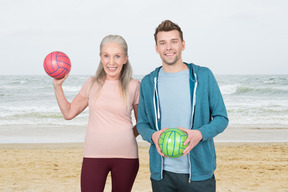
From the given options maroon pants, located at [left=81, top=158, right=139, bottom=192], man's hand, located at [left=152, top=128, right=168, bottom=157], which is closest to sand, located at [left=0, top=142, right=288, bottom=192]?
maroon pants, located at [left=81, top=158, right=139, bottom=192]

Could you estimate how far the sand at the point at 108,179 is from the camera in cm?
560

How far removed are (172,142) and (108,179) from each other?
12.9 feet

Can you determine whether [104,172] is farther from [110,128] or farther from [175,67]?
[175,67]

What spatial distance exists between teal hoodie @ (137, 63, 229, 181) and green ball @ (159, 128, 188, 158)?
0.12m

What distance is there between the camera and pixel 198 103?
2494 mm

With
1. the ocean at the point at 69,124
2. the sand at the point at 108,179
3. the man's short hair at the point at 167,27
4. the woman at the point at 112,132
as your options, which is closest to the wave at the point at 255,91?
the ocean at the point at 69,124

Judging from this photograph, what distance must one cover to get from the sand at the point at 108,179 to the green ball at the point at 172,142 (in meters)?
3.18

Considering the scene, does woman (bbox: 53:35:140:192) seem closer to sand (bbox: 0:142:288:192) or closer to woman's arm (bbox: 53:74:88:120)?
woman's arm (bbox: 53:74:88:120)

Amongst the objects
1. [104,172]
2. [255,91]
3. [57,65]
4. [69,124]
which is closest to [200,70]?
[104,172]

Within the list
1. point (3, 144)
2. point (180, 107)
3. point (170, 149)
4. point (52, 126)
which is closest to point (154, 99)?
point (180, 107)

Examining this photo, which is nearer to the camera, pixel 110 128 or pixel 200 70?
pixel 200 70

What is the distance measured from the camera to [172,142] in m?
2.34

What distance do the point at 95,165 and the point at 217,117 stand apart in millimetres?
1044

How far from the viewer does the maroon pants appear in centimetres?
275
